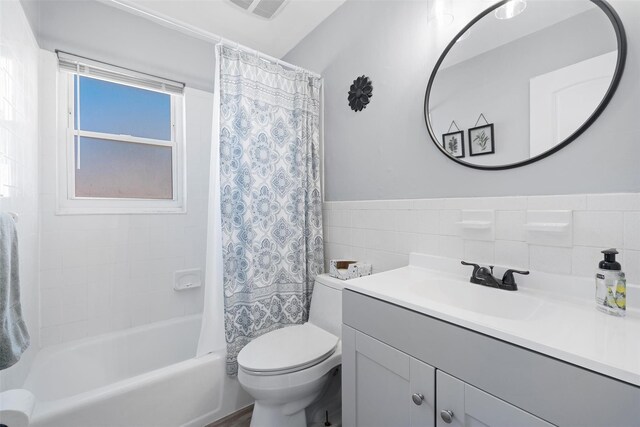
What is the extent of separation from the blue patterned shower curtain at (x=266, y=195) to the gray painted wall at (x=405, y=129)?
242mm

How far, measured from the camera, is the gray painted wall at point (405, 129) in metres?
0.85

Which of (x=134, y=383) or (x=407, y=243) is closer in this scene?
(x=134, y=383)

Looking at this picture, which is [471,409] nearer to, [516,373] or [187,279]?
[516,373]

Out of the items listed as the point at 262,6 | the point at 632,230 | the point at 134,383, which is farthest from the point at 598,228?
the point at 262,6

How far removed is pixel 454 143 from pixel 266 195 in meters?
1.05

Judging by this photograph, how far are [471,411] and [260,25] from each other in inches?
96.7

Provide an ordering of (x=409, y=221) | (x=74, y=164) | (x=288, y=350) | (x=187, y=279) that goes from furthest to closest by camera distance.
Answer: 1. (x=187, y=279)
2. (x=74, y=164)
3. (x=409, y=221)
4. (x=288, y=350)

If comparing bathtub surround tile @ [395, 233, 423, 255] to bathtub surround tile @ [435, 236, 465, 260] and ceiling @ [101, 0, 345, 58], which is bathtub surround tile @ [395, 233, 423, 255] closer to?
bathtub surround tile @ [435, 236, 465, 260]

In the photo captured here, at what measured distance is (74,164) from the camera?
1.80 meters

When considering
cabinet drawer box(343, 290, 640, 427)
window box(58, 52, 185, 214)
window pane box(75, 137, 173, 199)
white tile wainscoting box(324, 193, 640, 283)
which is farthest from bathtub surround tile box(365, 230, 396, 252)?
window pane box(75, 137, 173, 199)

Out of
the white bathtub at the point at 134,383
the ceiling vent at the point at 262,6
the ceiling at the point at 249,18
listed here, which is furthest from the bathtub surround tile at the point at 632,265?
the ceiling vent at the point at 262,6

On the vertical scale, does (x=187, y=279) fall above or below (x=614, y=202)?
below

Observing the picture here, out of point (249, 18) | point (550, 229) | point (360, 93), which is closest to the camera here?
point (550, 229)

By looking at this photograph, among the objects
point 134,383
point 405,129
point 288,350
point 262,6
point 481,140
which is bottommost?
point 134,383
